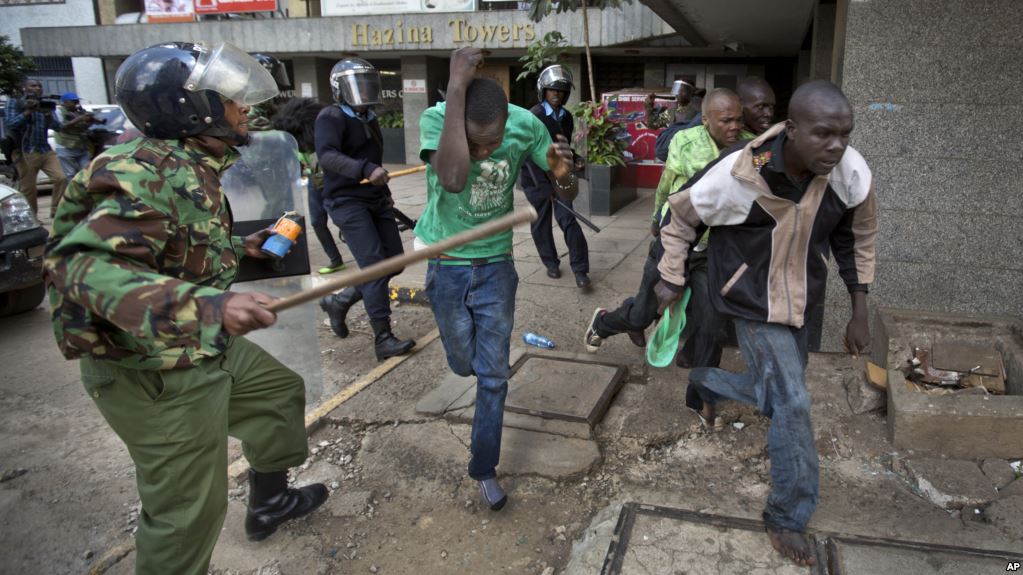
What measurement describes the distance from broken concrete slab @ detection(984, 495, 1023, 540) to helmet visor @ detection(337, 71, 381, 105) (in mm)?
4013

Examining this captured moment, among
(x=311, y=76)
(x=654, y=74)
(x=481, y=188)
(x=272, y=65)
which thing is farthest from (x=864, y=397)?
(x=311, y=76)

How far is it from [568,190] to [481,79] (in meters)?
0.68

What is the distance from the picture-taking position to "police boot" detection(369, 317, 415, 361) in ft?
15.2

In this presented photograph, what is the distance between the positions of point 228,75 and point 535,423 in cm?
220

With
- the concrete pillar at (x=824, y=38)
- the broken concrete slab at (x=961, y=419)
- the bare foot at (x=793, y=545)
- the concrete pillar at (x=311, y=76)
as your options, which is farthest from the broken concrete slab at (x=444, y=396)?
the concrete pillar at (x=311, y=76)

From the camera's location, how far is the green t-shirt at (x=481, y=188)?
2773 millimetres

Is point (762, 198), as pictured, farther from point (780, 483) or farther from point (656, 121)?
point (656, 121)

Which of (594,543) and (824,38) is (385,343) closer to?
(594,543)

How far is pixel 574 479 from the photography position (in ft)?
10.5

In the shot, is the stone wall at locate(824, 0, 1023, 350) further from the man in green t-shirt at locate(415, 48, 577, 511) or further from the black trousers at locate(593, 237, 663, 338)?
the man in green t-shirt at locate(415, 48, 577, 511)

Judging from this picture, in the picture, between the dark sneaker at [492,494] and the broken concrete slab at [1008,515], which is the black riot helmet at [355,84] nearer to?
the dark sneaker at [492,494]

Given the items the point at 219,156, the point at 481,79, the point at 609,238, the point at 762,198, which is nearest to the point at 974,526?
the point at 762,198

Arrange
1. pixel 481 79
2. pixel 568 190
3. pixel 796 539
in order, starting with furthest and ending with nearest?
pixel 568 190 < pixel 481 79 < pixel 796 539

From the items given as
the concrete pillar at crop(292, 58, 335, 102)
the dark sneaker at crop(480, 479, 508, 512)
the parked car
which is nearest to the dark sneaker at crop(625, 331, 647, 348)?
the dark sneaker at crop(480, 479, 508, 512)
